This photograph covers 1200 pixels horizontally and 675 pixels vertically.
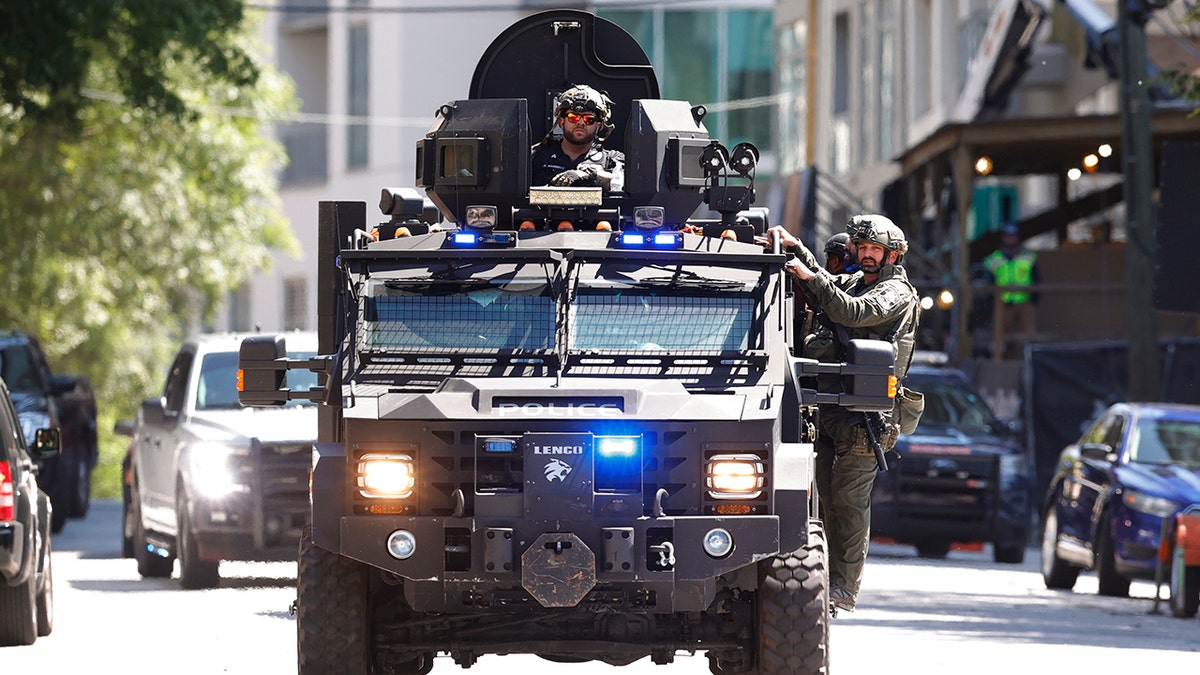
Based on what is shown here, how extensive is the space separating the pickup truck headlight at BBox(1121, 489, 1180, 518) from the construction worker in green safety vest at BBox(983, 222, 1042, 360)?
40.3 ft

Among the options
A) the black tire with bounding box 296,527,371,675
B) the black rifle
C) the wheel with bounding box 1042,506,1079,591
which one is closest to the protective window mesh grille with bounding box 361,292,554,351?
the black tire with bounding box 296,527,371,675

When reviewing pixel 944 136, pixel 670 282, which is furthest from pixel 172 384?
pixel 944 136

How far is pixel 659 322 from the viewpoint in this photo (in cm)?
1155

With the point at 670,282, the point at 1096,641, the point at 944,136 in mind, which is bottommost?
the point at 1096,641

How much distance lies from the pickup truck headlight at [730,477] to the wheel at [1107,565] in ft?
33.1

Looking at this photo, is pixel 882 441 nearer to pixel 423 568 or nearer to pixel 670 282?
pixel 670 282

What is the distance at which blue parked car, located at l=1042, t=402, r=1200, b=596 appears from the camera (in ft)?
65.3

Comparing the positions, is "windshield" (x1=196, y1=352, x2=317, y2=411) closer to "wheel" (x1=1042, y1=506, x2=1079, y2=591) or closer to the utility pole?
"wheel" (x1=1042, y1=506, x2=1079, y2=591)

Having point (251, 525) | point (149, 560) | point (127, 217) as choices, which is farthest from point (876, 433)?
point (127, 217)

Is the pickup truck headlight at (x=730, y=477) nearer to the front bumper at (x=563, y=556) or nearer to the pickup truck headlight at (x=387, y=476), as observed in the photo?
the front bumper at (x=563, y=556)

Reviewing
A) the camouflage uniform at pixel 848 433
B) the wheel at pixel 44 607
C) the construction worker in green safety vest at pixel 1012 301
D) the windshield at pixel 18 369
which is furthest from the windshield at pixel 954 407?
the camouflage uniform at pixel 848 433

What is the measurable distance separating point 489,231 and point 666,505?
5.92ft

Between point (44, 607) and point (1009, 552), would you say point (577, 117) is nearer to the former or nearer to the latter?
point (44, 607)

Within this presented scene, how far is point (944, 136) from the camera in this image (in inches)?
1273
